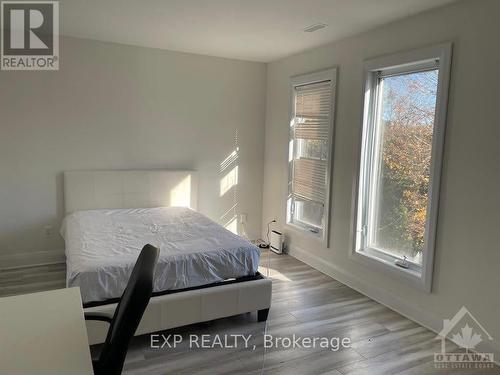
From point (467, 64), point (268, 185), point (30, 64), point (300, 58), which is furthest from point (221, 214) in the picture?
point (467, 64)

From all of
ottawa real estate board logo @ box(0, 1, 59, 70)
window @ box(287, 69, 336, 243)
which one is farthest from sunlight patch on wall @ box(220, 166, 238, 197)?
ottawa real estate board logo @ box(0, 1, 59, 70)

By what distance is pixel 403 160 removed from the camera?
134 inches

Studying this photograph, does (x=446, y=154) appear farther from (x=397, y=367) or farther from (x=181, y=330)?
(x=181, y=330)

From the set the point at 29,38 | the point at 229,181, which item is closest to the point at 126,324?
the point at 29,38

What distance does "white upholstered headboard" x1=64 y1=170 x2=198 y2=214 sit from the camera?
4301 mm

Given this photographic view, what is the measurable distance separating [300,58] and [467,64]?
2.19 m

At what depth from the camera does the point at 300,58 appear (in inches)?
181

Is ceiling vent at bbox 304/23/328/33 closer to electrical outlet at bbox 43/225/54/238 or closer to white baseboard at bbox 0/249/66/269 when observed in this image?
electrical outlet at bbox 43/225/54/238

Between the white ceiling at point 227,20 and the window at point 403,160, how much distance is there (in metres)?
0.44

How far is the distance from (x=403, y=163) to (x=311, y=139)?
4.29ft

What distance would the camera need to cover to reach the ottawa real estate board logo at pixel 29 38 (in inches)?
134

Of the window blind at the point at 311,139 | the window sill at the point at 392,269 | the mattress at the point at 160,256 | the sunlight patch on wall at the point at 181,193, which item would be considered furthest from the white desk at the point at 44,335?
the window blind at the point at 311,139

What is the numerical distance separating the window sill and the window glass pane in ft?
0.39

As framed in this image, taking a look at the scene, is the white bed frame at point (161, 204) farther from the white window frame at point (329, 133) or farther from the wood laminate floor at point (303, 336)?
the white window frame at point (329, 133)
